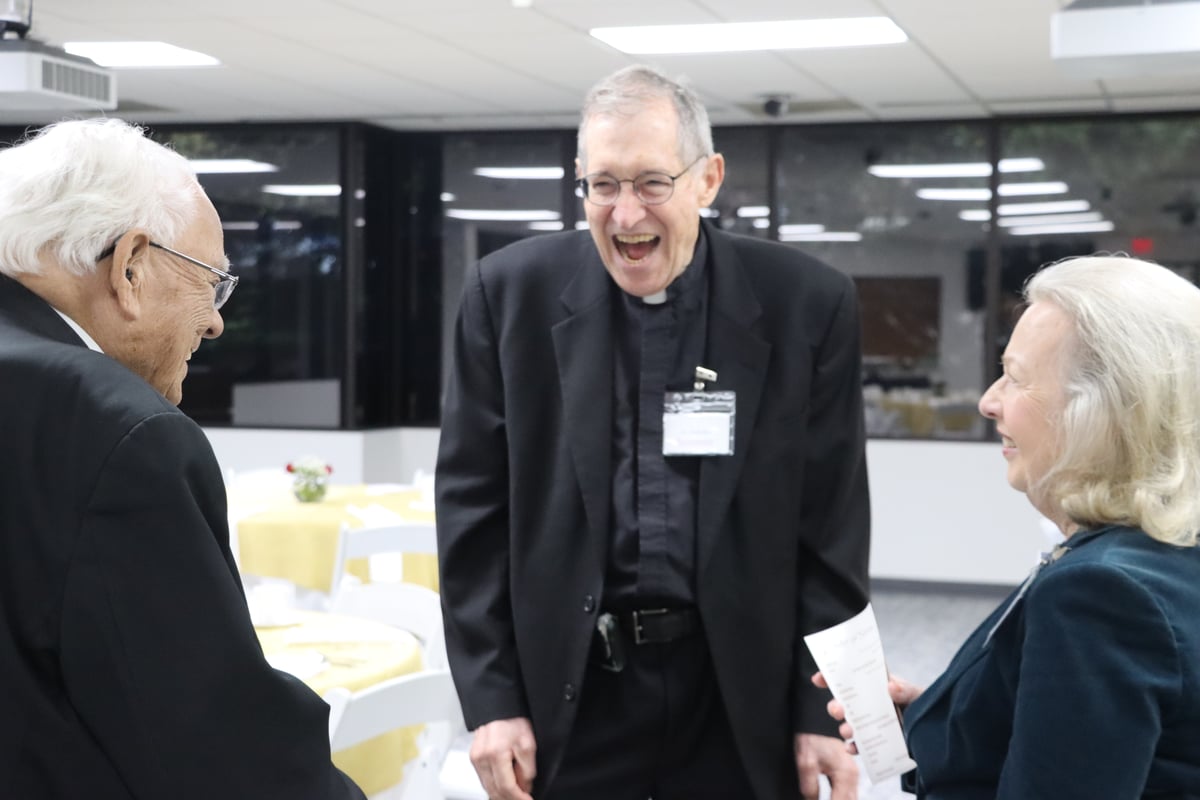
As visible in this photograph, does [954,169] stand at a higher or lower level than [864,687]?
higher

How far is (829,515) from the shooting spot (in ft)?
6.66

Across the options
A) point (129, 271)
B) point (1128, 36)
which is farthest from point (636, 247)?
point (1128, 36)

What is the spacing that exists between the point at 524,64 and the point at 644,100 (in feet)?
16.3

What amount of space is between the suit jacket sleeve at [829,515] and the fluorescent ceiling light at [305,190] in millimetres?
7260

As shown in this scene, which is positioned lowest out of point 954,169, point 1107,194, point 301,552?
point 301,552

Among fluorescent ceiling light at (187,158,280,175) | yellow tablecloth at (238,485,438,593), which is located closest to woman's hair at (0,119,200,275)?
yellow tablecloth at (238,485,438,593)

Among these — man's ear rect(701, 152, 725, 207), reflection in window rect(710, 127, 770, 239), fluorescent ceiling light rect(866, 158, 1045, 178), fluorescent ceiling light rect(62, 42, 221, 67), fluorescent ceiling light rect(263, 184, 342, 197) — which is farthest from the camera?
fluorescent ceiling light rect(263, 184, 342, 197)

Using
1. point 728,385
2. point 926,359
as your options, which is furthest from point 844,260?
point 728,385

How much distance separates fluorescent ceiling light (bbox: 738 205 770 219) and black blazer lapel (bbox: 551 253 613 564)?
683 cm

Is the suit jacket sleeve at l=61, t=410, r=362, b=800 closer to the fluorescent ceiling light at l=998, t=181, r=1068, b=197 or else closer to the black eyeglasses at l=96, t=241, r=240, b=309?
the black eyeglasses at l=96, t=241, r=240, b=309

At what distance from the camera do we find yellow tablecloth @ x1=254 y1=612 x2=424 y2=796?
2.92 metres

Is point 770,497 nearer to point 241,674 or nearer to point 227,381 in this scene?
point 241,674

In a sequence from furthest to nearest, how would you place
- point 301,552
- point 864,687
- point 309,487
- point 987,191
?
point 987,191 < point 309,487 < point 301,552 < point 864,687

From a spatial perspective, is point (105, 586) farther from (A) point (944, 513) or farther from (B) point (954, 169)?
(B) point (954, 169)
